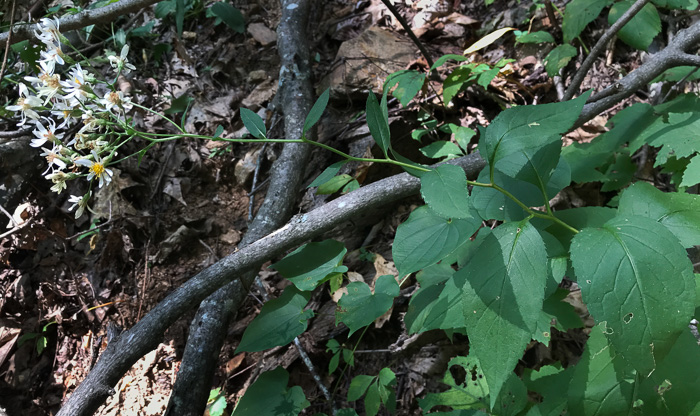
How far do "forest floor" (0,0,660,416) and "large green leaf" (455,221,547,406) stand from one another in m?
1.24

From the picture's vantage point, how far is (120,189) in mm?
2949

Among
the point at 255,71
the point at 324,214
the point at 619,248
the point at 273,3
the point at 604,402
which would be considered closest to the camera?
the point at 619,248

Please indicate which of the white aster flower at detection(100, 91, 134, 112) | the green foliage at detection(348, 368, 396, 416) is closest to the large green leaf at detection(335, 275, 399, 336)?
the green foliage at detection(348, 368, 396, 416)

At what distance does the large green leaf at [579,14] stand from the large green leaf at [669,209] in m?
1.44

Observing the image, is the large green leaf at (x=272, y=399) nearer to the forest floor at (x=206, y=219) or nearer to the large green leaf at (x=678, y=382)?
the forest floor at (x=206, y=219)

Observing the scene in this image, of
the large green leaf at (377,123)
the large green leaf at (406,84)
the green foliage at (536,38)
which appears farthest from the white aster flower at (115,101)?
the green foliage at (536,38)

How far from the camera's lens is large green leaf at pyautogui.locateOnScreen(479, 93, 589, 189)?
0.96m

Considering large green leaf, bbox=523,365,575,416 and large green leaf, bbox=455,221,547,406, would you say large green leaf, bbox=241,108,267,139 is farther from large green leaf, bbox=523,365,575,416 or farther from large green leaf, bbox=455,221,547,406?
large green leaf, bbox=523,365,575,416

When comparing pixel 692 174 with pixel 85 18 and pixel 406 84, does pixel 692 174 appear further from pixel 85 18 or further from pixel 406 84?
pixel 85 18

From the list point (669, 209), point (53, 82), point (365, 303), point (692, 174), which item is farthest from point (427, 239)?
point (53, 82)

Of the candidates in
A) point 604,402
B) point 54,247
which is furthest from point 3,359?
point 604,402

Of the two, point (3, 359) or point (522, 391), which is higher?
point (522, 391)

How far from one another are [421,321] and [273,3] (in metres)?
3.68

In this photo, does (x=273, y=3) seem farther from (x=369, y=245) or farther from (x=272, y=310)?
(x=272, y=310)
